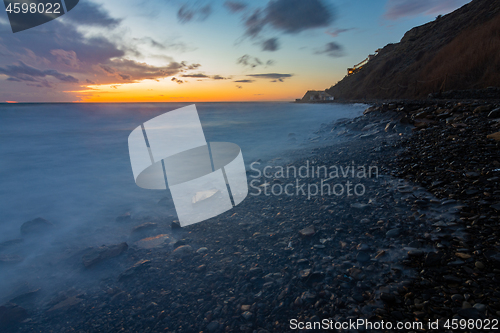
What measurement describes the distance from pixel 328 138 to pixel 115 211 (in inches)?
419

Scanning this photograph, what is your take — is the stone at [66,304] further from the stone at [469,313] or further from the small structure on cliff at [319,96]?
the small structure on cliff at [319,96]

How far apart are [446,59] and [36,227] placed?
1251 inches

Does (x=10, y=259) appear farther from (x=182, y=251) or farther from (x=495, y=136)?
(x=495, y=136)

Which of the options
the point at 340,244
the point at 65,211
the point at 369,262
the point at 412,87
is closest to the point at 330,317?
the point at 369,262

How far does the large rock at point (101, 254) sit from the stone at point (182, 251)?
132 centimetres

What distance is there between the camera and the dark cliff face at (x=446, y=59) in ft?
55.2

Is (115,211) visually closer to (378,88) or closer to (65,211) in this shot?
(65,211)

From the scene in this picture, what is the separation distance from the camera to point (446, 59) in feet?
71.0

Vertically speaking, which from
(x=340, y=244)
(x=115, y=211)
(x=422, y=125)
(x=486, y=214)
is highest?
(x=422, y=125)

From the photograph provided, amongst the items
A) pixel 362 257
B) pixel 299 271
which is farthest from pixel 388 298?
pixel 299 271

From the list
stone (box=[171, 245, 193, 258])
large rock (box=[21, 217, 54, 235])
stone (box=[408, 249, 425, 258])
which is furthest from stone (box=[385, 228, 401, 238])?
large rock (box=[21, 217, 54, 235])

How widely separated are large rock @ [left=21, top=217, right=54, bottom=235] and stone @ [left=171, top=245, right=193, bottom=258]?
5203mm

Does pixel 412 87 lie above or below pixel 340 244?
above

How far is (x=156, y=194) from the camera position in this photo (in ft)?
28.9
